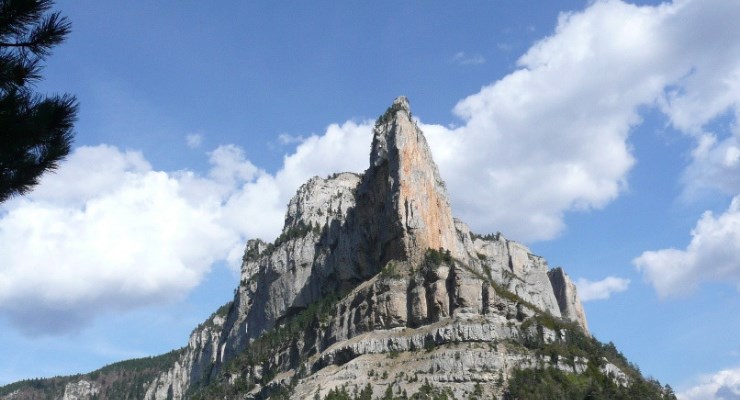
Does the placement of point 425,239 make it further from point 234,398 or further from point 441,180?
point 234,398

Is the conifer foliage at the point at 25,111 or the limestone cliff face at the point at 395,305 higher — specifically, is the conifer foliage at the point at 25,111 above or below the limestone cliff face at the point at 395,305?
below

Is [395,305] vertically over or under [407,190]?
under

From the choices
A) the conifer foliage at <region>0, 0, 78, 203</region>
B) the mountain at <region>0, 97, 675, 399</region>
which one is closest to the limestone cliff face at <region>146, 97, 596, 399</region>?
the mountain at <region>0, 97, 675, 399</region>

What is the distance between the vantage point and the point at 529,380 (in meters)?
120

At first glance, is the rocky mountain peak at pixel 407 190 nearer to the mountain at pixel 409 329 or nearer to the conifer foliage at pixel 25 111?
the mountain at pixel 409 329

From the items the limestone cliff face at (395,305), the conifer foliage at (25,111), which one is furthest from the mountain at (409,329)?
the conifer foliage at (25,111)

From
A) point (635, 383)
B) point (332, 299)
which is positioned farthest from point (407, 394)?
point (332, 299)

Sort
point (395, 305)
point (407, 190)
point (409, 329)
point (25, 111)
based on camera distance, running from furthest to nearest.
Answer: point (407, 190) → point (395, 305) → point (409, 329) → point (25, 111)

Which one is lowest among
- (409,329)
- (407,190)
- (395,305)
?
(409,329)

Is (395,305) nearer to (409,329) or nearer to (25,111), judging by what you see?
(409,329)

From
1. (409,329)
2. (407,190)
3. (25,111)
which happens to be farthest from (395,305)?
(25,111)

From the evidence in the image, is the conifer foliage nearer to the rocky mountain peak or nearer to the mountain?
the mountain

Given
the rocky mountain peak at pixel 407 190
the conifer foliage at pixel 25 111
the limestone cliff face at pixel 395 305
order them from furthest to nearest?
the rocky mountain peak at pixel 407 190, the limestone cliff face at pixel 395 305, the conifer foliage at pixel 25 111

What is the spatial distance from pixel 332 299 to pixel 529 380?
207ft
